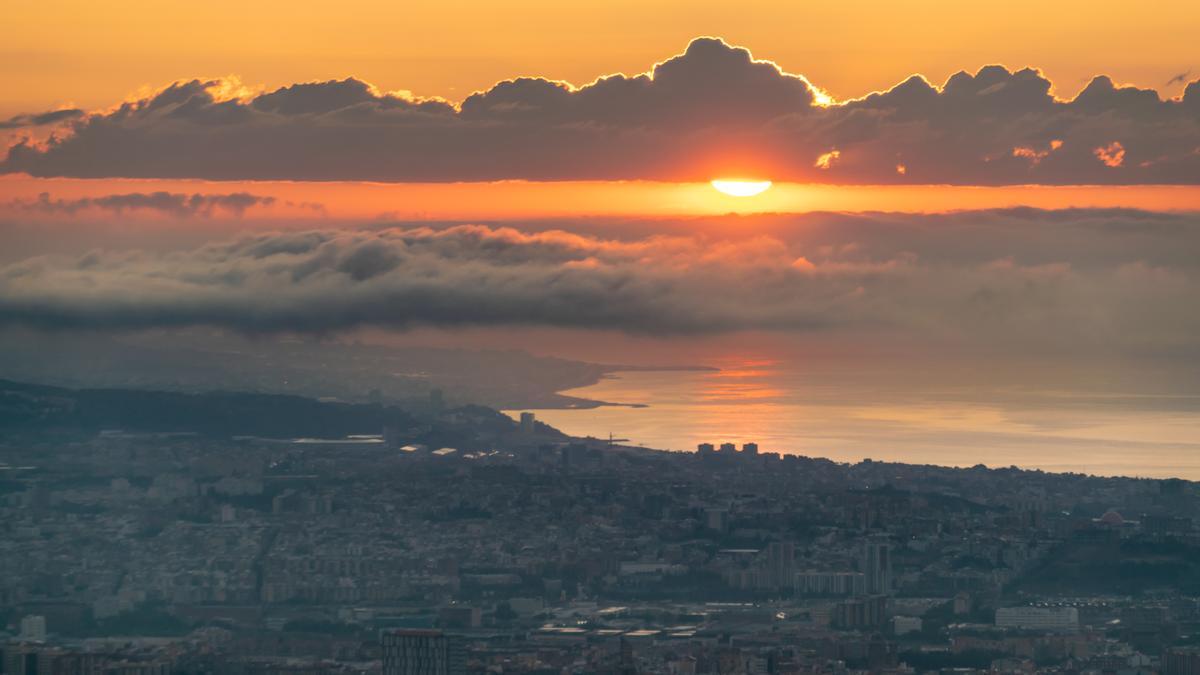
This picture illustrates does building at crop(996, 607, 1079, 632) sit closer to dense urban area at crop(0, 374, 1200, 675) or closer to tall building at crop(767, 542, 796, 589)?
dense urban area at crop(0, 374, 1200, 675)

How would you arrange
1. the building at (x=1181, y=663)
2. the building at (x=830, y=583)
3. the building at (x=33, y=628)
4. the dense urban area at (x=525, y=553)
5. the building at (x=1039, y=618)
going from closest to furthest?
the building at (x=1181, y=663) < the dense urban area at (x=525, y=553) < the building at (x=33, y=628) < the building at (x=1039, y=618) < the building at (x=830, y=583)

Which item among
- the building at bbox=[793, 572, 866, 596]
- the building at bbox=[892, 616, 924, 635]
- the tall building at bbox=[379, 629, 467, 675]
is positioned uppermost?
the building at bbox=[793, 572, 866, 596]

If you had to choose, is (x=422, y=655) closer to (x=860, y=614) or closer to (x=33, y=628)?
(x=33, y=628)

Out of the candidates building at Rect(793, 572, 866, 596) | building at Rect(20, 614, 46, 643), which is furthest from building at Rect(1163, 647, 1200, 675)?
building at Rect(20, 614, 46, 643)

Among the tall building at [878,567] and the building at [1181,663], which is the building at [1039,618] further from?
the building at [1181,663]

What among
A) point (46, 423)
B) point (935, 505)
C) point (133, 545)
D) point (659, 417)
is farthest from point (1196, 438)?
point (133, 545)

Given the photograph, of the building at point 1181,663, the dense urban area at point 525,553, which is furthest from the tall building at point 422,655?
the building at point 1181,663
